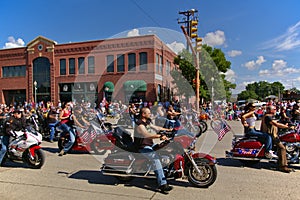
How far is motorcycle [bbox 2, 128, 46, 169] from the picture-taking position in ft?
20.3

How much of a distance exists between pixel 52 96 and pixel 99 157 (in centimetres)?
3100

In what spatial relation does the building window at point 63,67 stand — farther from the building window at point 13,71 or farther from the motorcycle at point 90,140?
the motorcycle at point 90,140

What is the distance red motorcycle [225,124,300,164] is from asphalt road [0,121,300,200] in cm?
28

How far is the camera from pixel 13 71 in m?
38.3

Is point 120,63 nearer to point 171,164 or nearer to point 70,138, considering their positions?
point 70,138

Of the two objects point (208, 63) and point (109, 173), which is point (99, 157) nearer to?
point (109, 173)

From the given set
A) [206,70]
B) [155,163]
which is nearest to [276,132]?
[155,163]

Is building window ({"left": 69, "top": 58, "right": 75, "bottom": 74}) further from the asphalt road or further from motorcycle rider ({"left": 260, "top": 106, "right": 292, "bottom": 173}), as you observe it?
motorcycle rider ({"left": 260, "top": 106, "right": 292, "bottom": 173})

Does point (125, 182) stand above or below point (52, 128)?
below

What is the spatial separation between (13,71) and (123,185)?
130ft

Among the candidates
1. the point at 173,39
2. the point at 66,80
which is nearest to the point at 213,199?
the point at 173,39

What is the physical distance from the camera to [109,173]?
16.1 ft

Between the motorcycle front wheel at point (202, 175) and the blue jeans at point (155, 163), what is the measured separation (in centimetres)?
58

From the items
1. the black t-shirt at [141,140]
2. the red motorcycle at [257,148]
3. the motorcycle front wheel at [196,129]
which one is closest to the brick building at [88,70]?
the motorcycle front wheel at [196,129]
